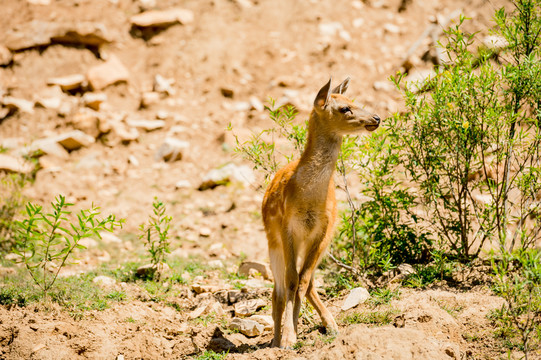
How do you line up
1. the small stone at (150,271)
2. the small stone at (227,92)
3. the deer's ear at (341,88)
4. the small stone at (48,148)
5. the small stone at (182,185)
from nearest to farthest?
the deer's ear at (341,88) → the small stone at (150,271) → the small stone at (182,185) → the small stone at (48,148) → the small stone at (227,92)

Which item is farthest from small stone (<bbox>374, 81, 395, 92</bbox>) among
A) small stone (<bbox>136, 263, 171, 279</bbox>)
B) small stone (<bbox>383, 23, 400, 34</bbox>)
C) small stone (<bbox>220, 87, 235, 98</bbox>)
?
small stone (<bbox>136, 263, 171, 279</bbox>)

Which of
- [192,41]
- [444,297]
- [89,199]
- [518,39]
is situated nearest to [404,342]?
[444,297]

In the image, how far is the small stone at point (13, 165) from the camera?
1182cm

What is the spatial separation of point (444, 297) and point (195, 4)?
1331 centimetres

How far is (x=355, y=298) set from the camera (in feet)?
22.5

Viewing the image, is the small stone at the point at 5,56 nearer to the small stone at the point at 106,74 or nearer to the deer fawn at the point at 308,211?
the small stone at the point at 106,74

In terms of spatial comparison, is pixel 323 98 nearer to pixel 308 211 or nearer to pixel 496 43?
pixel 308 211

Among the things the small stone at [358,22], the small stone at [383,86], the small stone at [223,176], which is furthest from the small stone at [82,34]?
the small stone at [383,86]

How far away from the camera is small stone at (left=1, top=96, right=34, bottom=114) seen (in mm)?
13734

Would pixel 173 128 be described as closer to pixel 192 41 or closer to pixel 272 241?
pixel 192 41

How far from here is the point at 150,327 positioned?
654 cm

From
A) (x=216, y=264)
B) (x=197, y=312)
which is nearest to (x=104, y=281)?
(x=197, y=312)

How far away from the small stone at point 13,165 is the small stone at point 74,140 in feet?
3.73

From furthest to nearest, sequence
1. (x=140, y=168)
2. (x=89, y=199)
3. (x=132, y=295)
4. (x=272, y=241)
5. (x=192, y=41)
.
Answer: (x=192, y=41) < (x=140, y=168) < (x=89, y=199) < (x=132, y=295) < (x=272, y=241)
